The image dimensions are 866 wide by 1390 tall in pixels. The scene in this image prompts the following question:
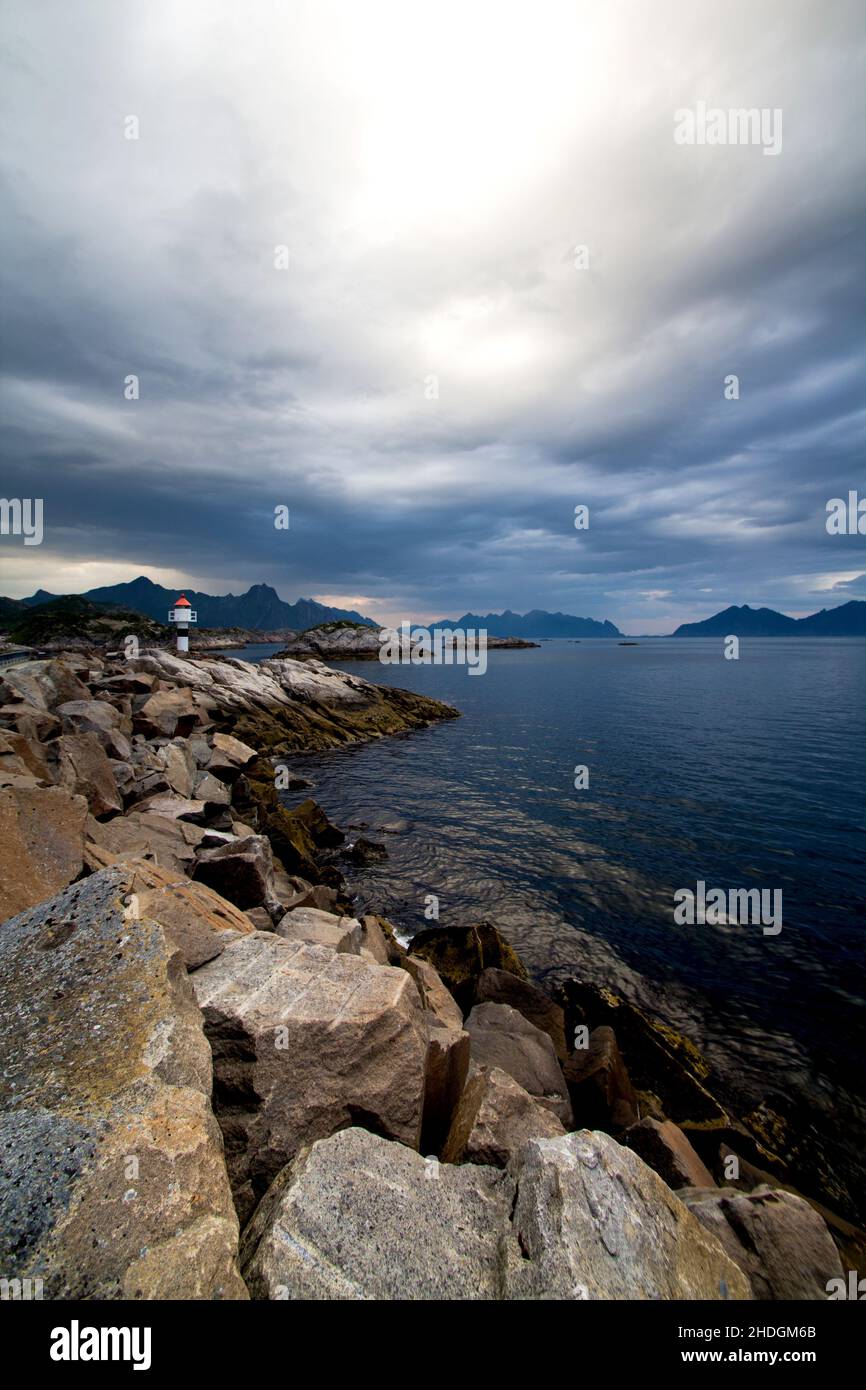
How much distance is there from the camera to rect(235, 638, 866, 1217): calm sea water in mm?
12578

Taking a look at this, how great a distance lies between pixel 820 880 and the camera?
19.6 m

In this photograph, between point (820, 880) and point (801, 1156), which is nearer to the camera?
point (801, 1156)

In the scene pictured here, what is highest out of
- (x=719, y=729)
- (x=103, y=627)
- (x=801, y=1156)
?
(x=103, y=627)

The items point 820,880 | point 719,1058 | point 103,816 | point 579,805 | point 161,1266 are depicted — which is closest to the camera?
point 161,1266

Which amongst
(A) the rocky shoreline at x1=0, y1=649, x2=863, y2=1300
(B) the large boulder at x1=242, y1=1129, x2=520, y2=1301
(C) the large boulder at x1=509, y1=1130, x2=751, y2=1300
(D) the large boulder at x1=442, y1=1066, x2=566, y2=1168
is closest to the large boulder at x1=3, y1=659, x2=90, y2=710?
(A) the rocky shoreline at x1=0, y1=649, x2=863, y2=1300

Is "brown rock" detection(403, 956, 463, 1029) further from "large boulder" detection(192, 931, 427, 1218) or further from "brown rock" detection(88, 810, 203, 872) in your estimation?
"brown rock" detection(88, 810, 203, 872)

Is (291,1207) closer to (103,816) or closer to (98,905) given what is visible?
(98,905)

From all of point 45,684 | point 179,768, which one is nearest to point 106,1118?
point 179,768

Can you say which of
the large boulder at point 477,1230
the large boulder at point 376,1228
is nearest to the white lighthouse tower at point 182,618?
the large boulder at point 376,1228

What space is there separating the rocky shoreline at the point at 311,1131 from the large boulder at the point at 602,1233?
2 centimetres

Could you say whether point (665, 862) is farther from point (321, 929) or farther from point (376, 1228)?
point (376, 1228)

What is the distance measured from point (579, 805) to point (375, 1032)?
23.9 m
